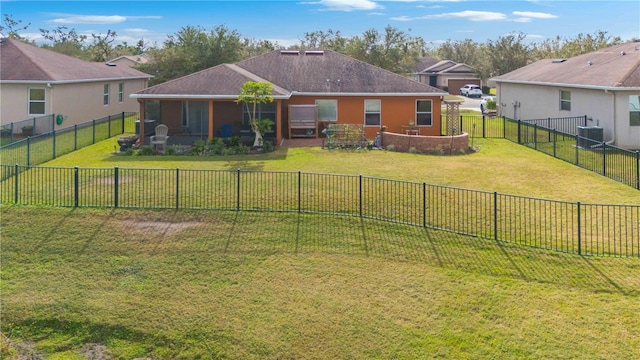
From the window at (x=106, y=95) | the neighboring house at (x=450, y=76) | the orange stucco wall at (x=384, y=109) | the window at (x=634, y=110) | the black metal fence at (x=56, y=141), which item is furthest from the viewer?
the neighboring house at (x=450, y=76)

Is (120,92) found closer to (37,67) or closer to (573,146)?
(37,67)

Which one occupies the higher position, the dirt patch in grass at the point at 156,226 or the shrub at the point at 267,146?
the shrub at the point at 267,146

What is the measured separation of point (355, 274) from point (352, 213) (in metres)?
3.37

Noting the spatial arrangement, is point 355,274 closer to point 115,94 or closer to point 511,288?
point 511,288

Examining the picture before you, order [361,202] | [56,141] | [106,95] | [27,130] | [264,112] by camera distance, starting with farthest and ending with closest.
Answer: [106,95], [264,112], [27,130], [56,141], [361,202]

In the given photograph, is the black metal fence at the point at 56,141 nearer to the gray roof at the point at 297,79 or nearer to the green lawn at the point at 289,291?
the gray roof at the point at 297,79

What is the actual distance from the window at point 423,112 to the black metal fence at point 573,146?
2676 mm

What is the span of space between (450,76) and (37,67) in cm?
5728

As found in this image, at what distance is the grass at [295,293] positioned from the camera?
8641 millimetres

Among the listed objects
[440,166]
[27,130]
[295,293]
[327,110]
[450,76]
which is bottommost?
[295,293]

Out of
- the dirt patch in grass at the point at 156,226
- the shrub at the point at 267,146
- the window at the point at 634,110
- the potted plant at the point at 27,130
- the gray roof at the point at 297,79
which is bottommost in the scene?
the dirt patch in grass at the point at 156,226

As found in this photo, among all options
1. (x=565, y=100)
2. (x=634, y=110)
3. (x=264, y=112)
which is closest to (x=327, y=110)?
(x=264, y=112)

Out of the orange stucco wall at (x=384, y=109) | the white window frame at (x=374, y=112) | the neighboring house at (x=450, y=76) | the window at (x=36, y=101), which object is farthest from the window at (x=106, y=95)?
the neighboring house at (x=450, y=76)

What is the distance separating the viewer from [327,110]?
1114 inches
